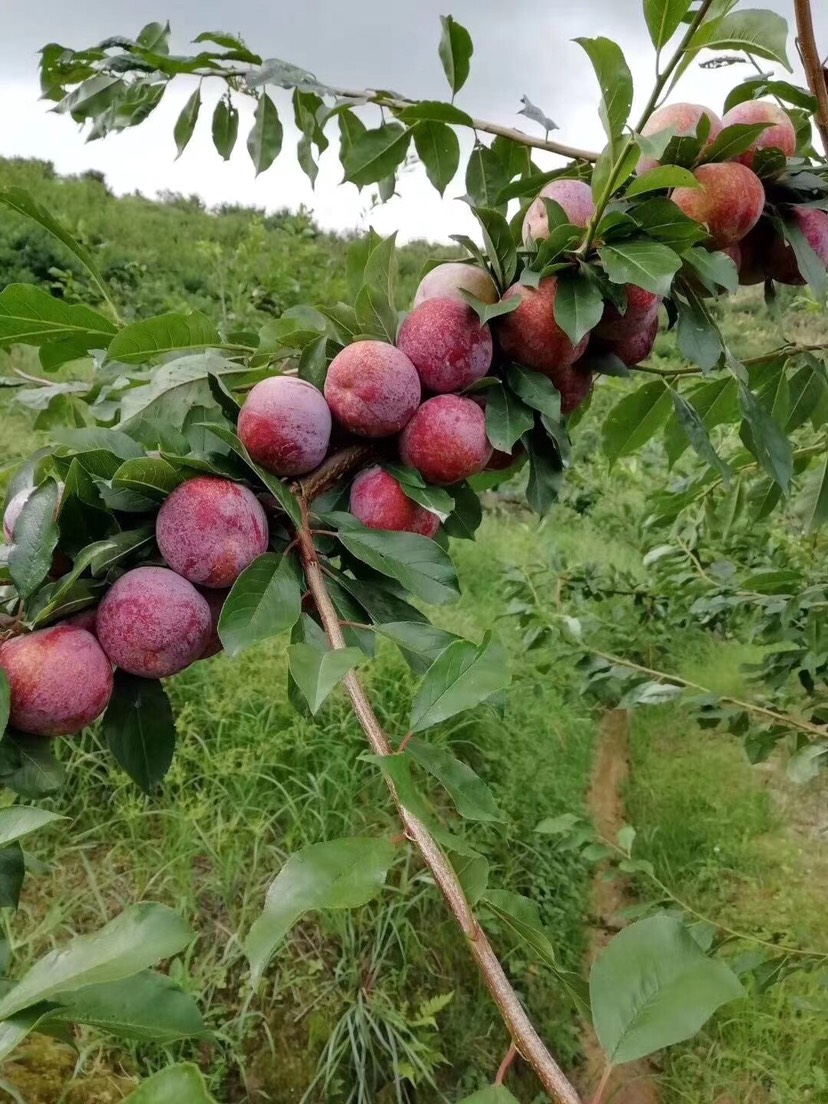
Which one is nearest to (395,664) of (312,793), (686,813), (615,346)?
(312,793)

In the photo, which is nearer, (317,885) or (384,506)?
(317,885)

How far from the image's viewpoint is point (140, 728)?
1.70ft

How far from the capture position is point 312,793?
1883mm

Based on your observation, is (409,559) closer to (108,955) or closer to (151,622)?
(151,622)

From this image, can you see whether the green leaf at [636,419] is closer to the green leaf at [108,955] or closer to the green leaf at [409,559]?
the green leaf at [409,559]

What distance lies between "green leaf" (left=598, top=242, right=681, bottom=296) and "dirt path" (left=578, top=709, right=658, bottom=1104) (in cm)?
98

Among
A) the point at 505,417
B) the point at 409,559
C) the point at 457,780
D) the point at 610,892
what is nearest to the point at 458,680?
the point at 457,780

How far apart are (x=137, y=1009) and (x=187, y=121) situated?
993 millimetres

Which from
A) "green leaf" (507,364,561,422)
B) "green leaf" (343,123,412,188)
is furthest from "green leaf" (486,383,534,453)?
"green leaf" (343,123,412,188)

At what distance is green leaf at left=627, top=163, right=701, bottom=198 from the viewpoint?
1.70ft

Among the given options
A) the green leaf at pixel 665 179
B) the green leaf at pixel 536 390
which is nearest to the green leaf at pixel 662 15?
the green leaf at pixel 665 179

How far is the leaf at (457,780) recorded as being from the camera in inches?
14.4

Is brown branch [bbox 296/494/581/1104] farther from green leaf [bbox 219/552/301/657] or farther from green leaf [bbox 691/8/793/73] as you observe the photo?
green leaf [bbox 691/8/793/73]

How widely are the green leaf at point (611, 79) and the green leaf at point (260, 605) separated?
35cm
